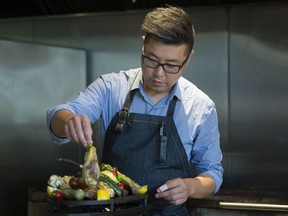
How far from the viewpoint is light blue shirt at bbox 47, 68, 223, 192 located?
207 centimetres

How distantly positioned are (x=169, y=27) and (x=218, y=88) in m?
2.14

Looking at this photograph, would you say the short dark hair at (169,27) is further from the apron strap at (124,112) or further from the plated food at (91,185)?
the plated food at (91,185)

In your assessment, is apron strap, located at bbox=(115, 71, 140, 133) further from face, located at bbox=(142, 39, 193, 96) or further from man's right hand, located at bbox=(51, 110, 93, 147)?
man's right hand, located at bbox=(51, 110, 93, 147)

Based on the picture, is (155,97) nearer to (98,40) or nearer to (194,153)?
(194,153)

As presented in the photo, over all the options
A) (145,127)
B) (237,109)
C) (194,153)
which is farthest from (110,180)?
(237,109)

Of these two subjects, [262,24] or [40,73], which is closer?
[262,24]

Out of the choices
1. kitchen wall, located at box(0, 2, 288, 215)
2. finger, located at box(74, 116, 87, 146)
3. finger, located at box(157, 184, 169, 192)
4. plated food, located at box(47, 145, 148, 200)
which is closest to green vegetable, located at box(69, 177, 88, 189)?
plated food, located at box(47, 145, 148, 200)

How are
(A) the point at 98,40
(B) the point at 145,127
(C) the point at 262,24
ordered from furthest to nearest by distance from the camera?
1. (A) the point at 98,40
2. (C) the point at 262,24
3. (B) the point at 145,127

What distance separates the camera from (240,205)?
317cm

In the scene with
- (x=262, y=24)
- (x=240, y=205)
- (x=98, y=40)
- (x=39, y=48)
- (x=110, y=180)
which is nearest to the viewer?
(x=110, y=180)

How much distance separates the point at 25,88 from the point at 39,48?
0.29 m

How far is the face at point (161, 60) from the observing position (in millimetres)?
1883

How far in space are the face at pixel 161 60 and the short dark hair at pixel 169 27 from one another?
0.02 m

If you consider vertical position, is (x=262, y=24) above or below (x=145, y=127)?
above
